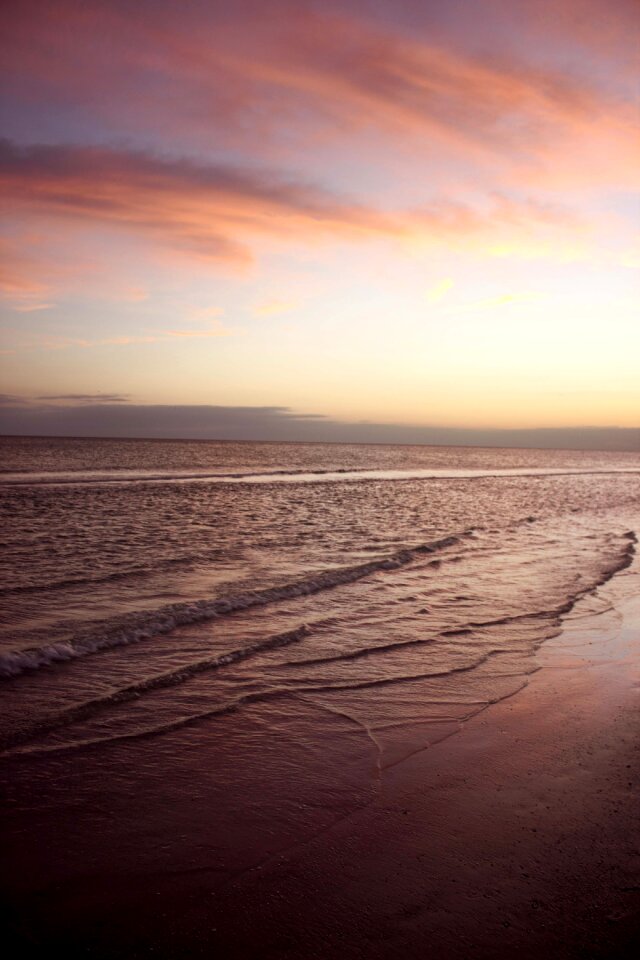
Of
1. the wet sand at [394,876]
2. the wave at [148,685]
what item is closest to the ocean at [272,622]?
the wave at [148,685]

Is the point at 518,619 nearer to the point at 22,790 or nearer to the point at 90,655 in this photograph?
the point at 90,655

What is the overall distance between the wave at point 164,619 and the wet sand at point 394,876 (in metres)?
3.54

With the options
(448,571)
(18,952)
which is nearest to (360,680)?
(18,952)

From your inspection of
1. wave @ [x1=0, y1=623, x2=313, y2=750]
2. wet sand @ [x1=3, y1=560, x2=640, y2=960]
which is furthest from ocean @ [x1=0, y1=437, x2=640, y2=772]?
wet sand @ [x1=3, y1=560, x2=640, y2=960]

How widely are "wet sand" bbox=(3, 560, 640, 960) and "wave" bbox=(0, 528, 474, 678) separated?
3.54m

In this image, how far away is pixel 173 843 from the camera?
414 cm

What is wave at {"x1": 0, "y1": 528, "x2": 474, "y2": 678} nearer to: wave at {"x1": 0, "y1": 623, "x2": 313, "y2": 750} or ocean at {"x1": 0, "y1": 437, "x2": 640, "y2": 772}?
ocean at {"x1": 0, "y1": 437, "x2": 640, "y2": 772}

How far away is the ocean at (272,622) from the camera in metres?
6.21

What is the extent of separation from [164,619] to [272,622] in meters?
1.67

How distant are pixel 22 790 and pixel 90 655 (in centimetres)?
332

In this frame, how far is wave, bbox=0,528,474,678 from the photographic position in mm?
7707

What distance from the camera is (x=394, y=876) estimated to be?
3.79m

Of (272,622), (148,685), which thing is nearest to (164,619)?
(272,622)

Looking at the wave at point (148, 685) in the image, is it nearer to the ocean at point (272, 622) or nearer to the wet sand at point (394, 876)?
the ocean at point (272, 622)
